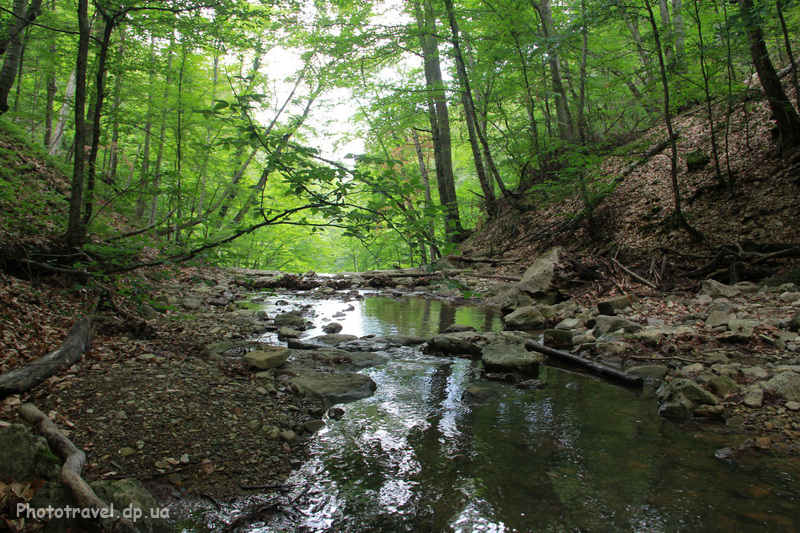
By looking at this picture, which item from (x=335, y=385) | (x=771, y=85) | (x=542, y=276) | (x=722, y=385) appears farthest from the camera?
(x=542, y=276)

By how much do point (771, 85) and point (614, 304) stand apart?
468cm

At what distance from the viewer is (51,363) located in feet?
10.6

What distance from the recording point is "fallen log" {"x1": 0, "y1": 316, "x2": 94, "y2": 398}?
9.20 ft

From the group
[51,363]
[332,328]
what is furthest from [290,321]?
[51,363]

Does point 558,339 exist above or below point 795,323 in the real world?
below

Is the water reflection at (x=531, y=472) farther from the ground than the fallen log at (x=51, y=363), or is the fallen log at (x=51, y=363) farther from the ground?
the fallen log at (x=51, y=363)

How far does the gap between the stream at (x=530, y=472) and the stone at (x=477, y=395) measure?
7 cm

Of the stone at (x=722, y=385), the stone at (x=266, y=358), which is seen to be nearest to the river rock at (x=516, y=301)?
the stone at (x=722, y=385)

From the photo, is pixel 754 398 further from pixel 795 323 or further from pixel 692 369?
pixel 795 323

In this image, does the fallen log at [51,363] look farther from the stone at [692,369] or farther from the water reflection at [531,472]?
the stone at [692,369]

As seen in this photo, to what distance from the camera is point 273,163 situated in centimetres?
354

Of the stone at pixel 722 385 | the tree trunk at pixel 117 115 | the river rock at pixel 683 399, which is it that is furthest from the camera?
the tree trunk at pixel 117 115

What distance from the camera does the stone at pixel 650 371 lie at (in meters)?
4.14

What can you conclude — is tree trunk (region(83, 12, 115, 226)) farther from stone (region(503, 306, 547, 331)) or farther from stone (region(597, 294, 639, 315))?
stone (region(597, 294, 639, 315))
